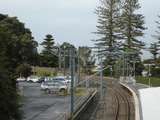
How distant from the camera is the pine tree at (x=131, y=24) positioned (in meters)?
98.9

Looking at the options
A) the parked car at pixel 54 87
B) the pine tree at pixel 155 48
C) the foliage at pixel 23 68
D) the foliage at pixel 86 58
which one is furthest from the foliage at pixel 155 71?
the parked car at pixel 54 87

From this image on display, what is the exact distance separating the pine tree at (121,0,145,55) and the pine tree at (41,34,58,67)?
71.5ft

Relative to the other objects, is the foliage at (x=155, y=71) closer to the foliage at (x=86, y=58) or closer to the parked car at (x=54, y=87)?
the foliage at (x=86, y=58)

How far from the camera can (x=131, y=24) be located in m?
99.9

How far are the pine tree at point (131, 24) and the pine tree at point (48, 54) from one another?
21.8 m

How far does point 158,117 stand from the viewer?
316 inches

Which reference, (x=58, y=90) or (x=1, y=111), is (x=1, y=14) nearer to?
(x=58, y=90)

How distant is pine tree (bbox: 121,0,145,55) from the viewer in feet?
324

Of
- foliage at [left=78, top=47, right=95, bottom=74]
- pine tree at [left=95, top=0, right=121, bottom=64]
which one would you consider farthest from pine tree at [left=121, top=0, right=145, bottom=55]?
foliage at [left=78, top=47, right=95, bottom=74]

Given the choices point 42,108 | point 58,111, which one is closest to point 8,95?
point 58,111

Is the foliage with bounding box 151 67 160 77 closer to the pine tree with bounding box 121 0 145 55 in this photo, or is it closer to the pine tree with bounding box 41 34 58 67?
the pine tree with bounding box 121 0 145 55

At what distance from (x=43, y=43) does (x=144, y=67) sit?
116 ft

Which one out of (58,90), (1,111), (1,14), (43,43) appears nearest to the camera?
(1,111)

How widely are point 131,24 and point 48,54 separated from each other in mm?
29812
